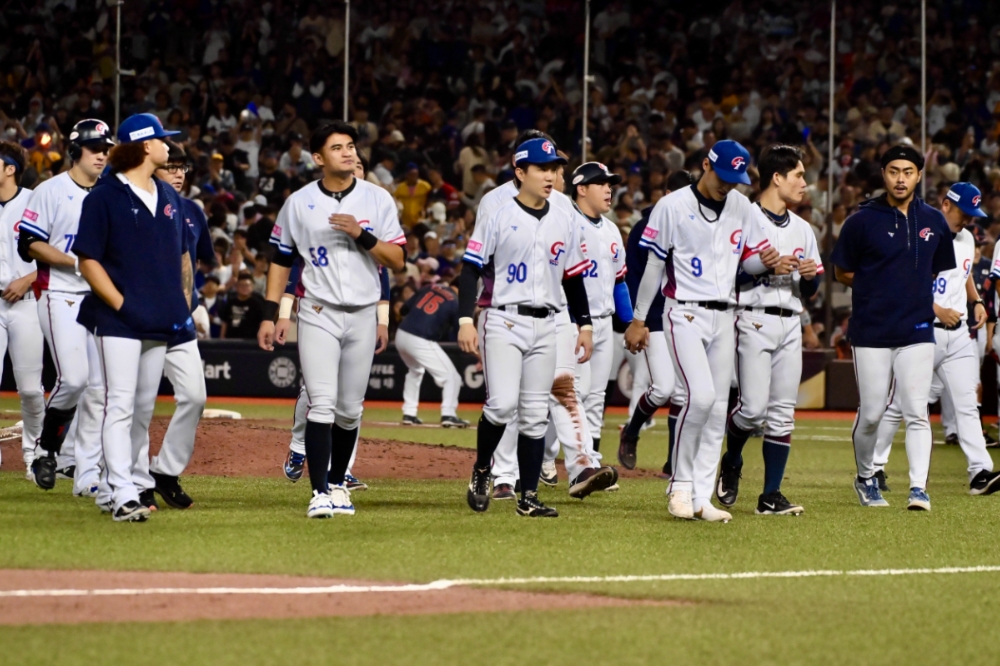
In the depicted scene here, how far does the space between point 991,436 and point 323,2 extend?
1275 cm

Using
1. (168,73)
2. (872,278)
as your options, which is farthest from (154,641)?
(168,73)

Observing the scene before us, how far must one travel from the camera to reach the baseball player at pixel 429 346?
16656 millimetres

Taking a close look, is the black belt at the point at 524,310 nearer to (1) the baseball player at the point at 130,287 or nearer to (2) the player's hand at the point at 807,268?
(2) the player's hand at the point at 807,268

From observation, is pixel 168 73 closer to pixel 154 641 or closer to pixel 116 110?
pixel 116 110

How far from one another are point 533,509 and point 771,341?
183 centimetres

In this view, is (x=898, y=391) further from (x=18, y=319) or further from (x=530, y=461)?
(x=18, y=319)

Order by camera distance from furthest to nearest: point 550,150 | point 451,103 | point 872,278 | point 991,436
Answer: point 451,103, point 991,436, point 872,278, point 550,150

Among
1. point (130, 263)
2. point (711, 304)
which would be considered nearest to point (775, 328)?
point (711, 304)

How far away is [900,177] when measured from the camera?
9258mm

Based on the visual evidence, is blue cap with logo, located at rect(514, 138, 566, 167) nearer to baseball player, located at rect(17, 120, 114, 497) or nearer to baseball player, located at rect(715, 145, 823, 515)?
baseball player, located at rect(715, 145, 823, 515)

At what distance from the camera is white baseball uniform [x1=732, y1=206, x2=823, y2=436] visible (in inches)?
355

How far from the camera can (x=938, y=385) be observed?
48.6 ft

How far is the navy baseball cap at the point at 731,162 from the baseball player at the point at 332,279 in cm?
190

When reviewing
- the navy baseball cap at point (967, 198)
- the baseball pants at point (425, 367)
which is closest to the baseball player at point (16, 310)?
the navy baseball cap at point (967, 198)
